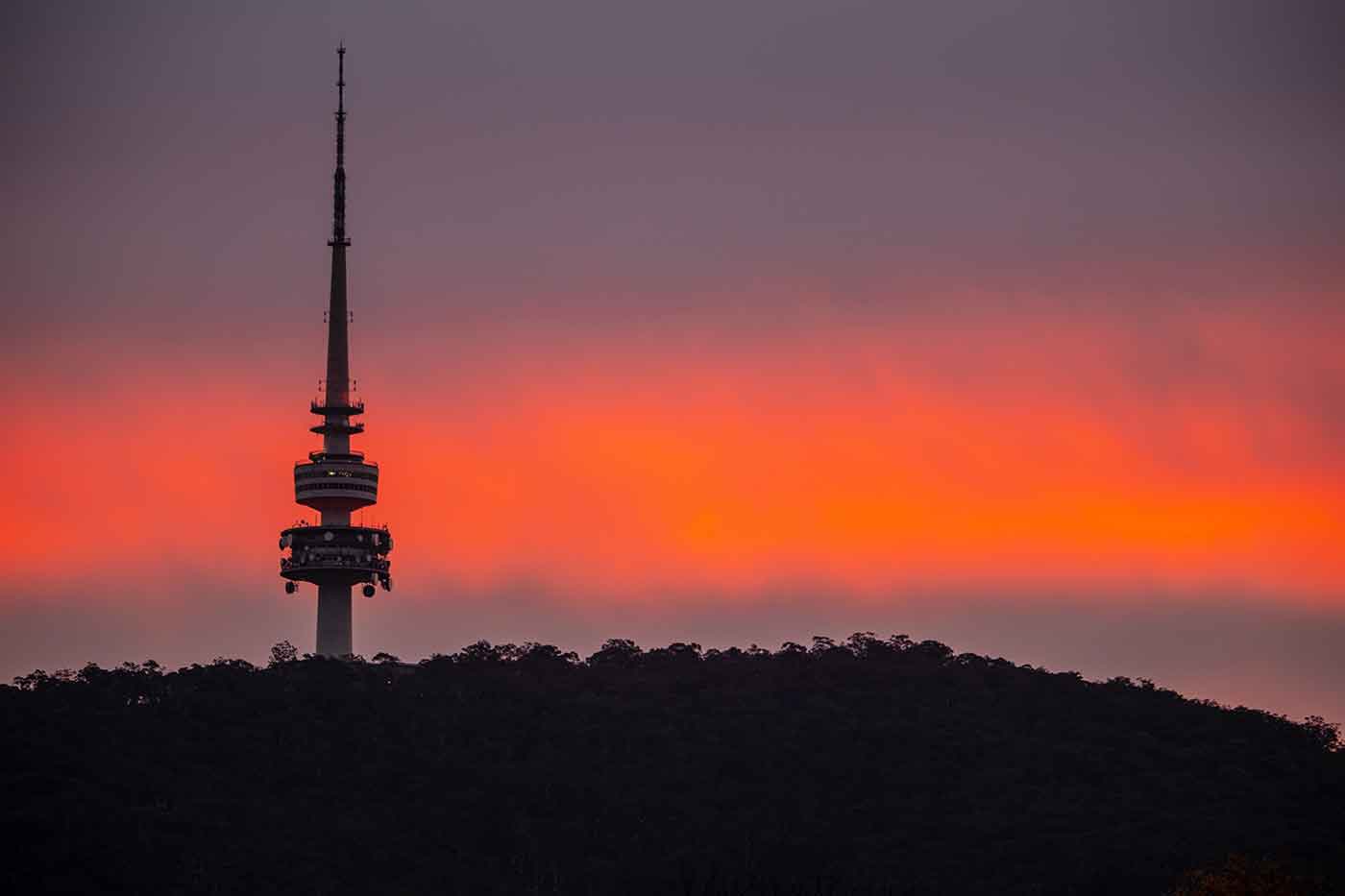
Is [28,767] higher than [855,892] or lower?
higher

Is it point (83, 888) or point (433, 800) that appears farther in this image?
point (433, 800)

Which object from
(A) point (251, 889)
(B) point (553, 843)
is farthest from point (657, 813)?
(A) point (251, 889)

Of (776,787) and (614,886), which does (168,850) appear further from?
(776,787)

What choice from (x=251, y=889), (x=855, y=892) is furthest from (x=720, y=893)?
(x=251, y=889)

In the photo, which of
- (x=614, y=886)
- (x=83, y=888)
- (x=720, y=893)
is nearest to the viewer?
(x=720, y=893)

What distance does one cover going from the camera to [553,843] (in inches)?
7392

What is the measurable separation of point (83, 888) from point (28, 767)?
23643 millimetres

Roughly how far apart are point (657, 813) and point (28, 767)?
39.2 meters

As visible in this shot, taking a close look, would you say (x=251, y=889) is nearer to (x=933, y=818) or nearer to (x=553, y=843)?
(x=553, y=843)

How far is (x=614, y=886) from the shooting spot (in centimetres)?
17462

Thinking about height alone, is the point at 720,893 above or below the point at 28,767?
below

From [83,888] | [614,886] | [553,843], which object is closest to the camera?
[83,888]

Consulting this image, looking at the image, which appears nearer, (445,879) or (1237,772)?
(445,879)

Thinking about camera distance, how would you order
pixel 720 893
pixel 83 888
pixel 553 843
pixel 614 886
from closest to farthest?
pixel 720 893
pixel 83 888
pixel 614 886
pixel 553 843
